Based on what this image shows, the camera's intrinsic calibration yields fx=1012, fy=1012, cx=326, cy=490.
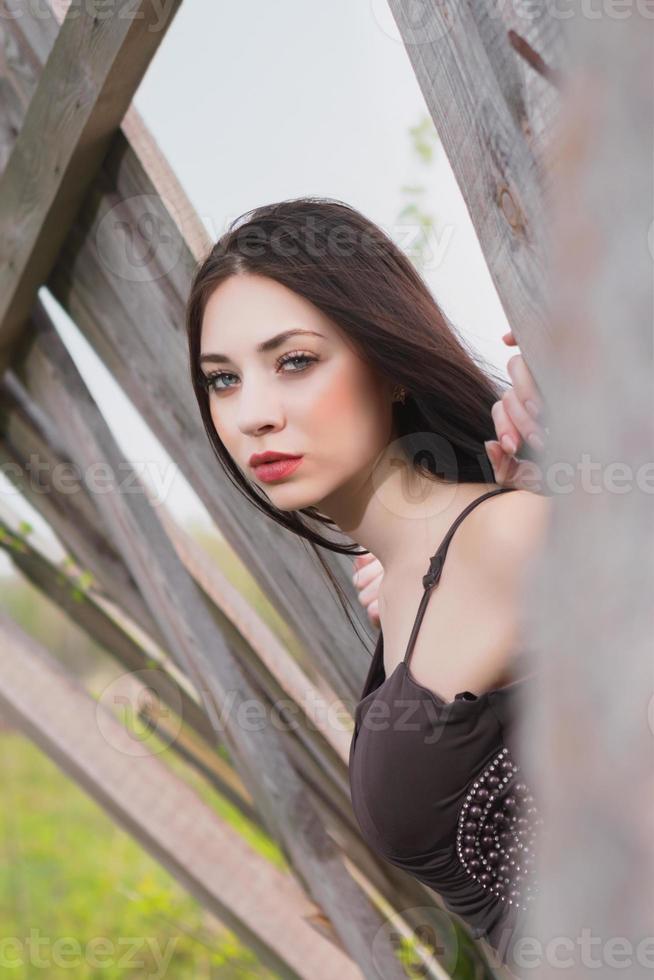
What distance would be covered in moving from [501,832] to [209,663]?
0.79m

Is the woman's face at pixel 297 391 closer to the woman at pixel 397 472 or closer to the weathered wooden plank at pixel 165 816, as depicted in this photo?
the woman at pixel 397 472

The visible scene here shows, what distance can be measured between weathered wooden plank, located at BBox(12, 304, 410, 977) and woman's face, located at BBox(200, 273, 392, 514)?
0.69 metres

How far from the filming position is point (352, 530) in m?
1.17

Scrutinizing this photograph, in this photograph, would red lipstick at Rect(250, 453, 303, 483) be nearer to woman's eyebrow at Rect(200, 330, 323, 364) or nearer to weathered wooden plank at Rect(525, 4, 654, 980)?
woman's eyebrow at Rect(200, 330, 323, 364)

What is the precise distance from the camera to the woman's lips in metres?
1.08

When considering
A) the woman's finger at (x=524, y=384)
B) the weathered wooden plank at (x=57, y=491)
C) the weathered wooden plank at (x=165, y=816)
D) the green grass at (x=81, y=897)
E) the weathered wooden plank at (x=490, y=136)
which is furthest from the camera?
the green grass at (x=81, y=897)

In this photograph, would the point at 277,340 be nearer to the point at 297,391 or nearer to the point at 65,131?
the point at 297,391

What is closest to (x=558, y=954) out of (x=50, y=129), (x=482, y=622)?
(x=482, y=622)

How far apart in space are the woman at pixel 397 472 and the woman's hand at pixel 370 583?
0.12 m

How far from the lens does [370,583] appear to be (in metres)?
1.33

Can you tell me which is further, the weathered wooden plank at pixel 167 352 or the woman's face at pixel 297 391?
the weathered wooden plank at pixel 167 352

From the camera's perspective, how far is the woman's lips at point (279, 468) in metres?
1.08

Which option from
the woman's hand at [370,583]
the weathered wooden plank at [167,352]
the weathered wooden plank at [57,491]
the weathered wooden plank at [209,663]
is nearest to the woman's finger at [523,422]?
the woman's hand at [370,583]

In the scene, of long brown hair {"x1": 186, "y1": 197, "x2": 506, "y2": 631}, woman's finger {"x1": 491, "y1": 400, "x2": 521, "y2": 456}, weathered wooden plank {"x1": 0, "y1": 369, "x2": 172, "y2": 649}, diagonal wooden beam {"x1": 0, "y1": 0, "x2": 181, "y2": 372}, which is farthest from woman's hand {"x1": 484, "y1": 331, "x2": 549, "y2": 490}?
weathered wooden plank {"x1": 0, "y1": 369, "x2": 172, "y2": 649}
